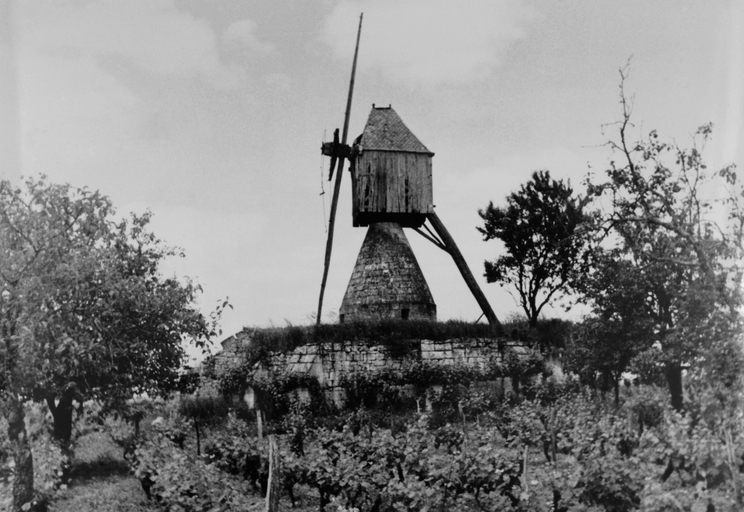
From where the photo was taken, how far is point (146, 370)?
12.1 m

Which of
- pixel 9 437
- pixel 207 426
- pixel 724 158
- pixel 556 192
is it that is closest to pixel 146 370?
pixel 9 437

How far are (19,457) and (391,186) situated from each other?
1248 cm

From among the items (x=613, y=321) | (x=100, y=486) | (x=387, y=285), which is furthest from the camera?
(x=387, y=285)

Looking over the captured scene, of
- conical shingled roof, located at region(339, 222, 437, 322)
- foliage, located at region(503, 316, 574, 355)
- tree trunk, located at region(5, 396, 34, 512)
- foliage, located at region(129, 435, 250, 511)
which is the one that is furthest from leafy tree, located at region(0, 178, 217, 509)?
foliage, located at region(503, 316, 574, 355)

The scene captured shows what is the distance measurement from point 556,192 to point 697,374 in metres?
10.8

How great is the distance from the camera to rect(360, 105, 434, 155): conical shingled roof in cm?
1953

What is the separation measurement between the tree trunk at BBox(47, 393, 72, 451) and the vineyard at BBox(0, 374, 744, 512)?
52cm

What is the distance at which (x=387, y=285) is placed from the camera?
1842 cm

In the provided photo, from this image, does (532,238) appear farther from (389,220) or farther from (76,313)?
(76,313)

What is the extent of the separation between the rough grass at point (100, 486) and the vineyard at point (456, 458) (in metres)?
0.26

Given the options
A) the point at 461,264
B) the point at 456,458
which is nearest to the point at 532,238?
the point at 461,264

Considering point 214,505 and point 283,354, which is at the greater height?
point 283,354

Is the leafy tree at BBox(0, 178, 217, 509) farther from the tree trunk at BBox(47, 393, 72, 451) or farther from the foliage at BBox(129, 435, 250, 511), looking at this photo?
the foliage at BBox(129, 435, 250, 511)

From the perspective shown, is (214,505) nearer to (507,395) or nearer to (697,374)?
(697,374)
